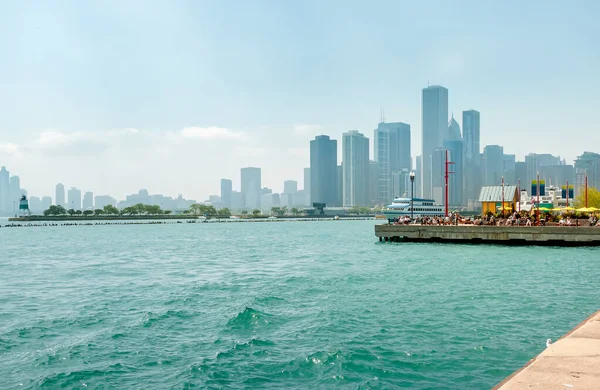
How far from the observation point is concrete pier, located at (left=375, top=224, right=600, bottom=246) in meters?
50.0

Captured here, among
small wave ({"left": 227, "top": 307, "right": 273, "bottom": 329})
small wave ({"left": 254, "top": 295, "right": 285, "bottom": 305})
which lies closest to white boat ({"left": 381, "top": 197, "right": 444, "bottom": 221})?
small wave ({"left": 254, "top": 295, "right": 285, "bottom": 305})

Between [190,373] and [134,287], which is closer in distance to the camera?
[190,373]

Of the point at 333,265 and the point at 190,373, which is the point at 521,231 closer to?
the point at 333,265

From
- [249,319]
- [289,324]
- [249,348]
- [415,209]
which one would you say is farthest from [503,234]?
[415,209]

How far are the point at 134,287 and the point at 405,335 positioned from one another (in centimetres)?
1878

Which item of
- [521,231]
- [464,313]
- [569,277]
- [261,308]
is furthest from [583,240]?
[261,308]

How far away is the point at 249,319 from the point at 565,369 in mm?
13453

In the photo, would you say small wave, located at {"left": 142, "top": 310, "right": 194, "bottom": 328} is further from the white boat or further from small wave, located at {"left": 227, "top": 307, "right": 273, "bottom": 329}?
the white boat

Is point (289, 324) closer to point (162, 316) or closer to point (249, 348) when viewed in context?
point (249, 348)

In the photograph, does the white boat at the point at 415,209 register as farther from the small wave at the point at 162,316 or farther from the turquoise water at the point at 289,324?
the small wave at the point at 162,316

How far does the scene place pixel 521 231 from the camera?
52.1 m

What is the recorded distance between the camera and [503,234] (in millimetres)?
53281

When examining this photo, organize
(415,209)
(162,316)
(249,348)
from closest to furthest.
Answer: (249,348) → (162,316) → (415,209)

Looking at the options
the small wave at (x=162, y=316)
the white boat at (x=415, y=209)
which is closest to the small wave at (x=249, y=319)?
the small wave at (x=162, y=316)
